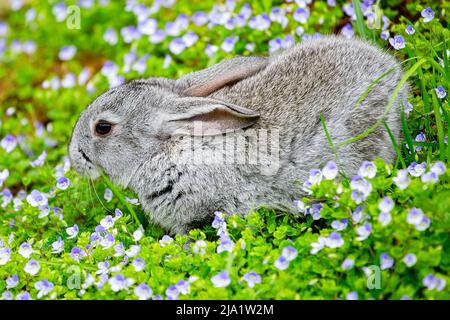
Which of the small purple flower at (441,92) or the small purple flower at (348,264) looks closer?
the small purple flower at (348,264)

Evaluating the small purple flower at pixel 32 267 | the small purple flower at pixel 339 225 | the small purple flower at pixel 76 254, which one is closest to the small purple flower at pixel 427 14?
the small purple flower at pixel 339 225

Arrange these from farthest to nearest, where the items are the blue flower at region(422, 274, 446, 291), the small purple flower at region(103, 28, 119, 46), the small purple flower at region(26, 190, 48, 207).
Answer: the small purple flower at region(103, 28, 119, 46), the small purple flower at region(26, 190, 48, 207), the blue flower at region(422, 274, 446, 291)

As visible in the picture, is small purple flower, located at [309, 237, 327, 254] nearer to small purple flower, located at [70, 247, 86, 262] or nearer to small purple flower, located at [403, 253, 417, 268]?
small purple flower, located at [403, 253, 417, 268]

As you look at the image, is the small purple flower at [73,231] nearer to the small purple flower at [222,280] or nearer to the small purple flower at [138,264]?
the small purple flower at [138,264]

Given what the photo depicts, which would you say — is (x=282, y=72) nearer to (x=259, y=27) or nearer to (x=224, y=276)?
(x=259, y=27)

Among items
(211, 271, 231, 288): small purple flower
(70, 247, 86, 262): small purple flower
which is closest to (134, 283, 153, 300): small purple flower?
(211, 271, 231, 288): small purple flower

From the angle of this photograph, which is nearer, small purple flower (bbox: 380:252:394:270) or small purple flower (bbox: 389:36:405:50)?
small purple flower (bbox: 380:252:394:270)
